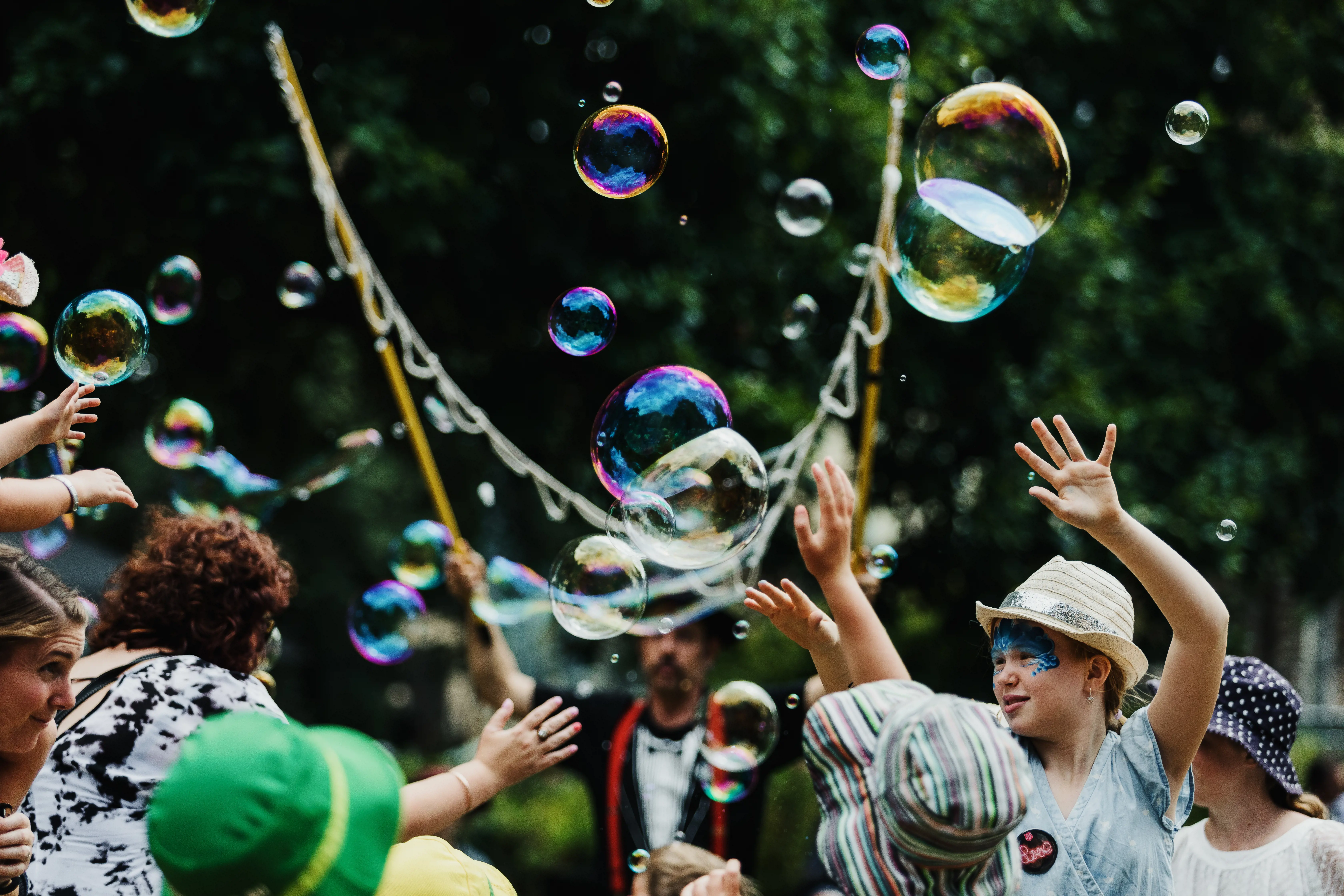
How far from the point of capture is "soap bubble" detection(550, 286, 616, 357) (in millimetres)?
3762

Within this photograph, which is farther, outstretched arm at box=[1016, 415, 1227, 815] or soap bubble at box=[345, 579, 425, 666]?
soap bubble at box=[345, 579, 425, 666]

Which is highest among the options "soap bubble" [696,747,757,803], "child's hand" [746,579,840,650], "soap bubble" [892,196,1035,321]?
"soap bubble" [892,196,1035,321]

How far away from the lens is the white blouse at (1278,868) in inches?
96.5

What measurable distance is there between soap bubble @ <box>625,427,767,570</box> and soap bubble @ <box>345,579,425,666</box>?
1138 mm

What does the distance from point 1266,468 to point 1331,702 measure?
1066cm

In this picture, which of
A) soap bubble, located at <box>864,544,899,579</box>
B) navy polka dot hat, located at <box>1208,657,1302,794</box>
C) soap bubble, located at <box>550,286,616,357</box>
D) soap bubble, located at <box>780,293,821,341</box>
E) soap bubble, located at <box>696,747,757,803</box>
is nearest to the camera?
navy polka dot hat, located at <box>1208,657,1302,794</box>

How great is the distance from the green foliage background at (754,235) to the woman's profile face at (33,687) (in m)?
3.10

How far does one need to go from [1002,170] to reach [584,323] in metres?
1.31

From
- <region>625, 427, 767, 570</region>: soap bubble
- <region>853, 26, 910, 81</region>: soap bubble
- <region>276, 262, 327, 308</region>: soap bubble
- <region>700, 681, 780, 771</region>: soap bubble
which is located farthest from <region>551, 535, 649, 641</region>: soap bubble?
<region>276, 262, 327, 308</region>: soap bubble

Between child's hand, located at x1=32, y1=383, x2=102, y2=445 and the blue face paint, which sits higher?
child's hand, located at x1=32, y1=383, x2=102, y2=445

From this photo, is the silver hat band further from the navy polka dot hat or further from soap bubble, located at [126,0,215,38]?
soap bubble, located at [126,0,215,38]

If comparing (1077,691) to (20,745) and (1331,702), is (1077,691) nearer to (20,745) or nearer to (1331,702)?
(20,745)

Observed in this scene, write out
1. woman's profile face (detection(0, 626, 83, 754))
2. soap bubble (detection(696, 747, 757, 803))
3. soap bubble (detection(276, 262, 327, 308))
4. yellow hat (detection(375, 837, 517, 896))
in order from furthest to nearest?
1. soap bubble (detection(276, 262, 327, 308))
2. soap bubble (detection(696, 747, 757, 803))
3. woman's profile face (detection(0, 626, 83, 754))
4. yellow hat (detection(375, 837, 517, 896))

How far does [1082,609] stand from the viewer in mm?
2230
